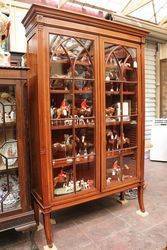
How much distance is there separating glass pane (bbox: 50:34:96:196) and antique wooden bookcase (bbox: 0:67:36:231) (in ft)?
0.84

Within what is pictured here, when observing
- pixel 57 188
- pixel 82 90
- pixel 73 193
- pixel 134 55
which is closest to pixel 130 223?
pixel 73 193

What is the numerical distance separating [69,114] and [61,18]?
797mm

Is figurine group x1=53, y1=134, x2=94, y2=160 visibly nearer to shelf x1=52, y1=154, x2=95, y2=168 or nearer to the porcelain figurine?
shelf x1=52, y1=154, x2=95, y2=168

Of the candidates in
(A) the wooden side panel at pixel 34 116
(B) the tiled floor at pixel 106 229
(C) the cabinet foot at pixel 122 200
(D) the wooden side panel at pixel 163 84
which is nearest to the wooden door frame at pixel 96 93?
(A) the wooden side panel at pixel 34 116

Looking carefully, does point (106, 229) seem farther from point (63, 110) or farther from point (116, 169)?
point (63, 110)

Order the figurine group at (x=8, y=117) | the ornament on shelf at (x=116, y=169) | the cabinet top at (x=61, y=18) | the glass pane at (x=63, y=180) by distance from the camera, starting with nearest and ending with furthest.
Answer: the cabinet top at (x=61, y=18) < the figurine group at (x=8, y=117) < the glass pane at (x=63, y=180) < the ornament on shelf at (x=116, y=169)

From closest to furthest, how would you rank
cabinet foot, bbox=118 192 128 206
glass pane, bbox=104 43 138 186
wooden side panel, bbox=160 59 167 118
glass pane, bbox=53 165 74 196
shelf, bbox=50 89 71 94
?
shelf, bbox=50 89 71 94 → glass pane, bbox=53 165 74 196 → glass pane, bbox=104 43 138 186 → cabinet foot, bbox=118 192 128 206 → wooden side panel, bbox=160 59 167 118

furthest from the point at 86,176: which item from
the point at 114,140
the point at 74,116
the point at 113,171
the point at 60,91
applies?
the point at 60,91

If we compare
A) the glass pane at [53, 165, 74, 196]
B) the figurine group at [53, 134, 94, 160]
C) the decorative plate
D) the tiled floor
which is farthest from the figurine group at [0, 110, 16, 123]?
the tiled floor

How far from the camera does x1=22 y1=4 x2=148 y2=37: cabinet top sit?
1.68 metres

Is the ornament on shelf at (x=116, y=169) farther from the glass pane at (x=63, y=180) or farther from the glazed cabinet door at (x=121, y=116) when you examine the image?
the glass pane at (x=63, y=180)

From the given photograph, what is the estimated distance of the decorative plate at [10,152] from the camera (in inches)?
71.0

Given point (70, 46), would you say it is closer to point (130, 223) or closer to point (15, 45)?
point (15, 45)

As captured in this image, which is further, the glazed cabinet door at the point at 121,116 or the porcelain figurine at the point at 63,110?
the glazed cabinet door at the point at 121,116
